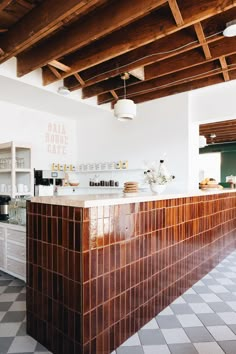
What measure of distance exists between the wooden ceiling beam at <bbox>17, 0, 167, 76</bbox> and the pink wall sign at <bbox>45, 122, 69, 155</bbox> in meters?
1.90

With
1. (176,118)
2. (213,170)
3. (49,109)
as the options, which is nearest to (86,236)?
(176,118)

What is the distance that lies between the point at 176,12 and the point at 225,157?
378 inches

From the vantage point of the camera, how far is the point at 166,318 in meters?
2.34

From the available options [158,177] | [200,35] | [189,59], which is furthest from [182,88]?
[158,177]

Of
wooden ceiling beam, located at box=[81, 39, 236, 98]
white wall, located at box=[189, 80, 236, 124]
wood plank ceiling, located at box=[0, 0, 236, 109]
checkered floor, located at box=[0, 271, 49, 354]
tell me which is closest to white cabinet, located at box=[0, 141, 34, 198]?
wood plank ceiling, located at box=[0, 0, 236, 109]

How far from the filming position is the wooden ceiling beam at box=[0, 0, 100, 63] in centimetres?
219

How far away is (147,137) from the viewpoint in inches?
198

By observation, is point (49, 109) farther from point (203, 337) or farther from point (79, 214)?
point (203, 337)

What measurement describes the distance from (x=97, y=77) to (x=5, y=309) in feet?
10.6

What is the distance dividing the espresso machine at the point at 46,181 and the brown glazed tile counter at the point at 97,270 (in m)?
2.75

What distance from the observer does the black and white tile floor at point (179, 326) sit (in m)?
1.92

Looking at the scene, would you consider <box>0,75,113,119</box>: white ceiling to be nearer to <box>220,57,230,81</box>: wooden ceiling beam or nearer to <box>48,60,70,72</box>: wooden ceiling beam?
<box>48,60,70,72</box>: wooden ceiling beam

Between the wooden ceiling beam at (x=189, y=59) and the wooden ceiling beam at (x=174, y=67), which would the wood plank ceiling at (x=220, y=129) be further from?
the wooden ceiling beam at (x=189, y=59)

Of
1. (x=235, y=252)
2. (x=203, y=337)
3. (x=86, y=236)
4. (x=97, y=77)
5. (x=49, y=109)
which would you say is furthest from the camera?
(x=49, y=109)
